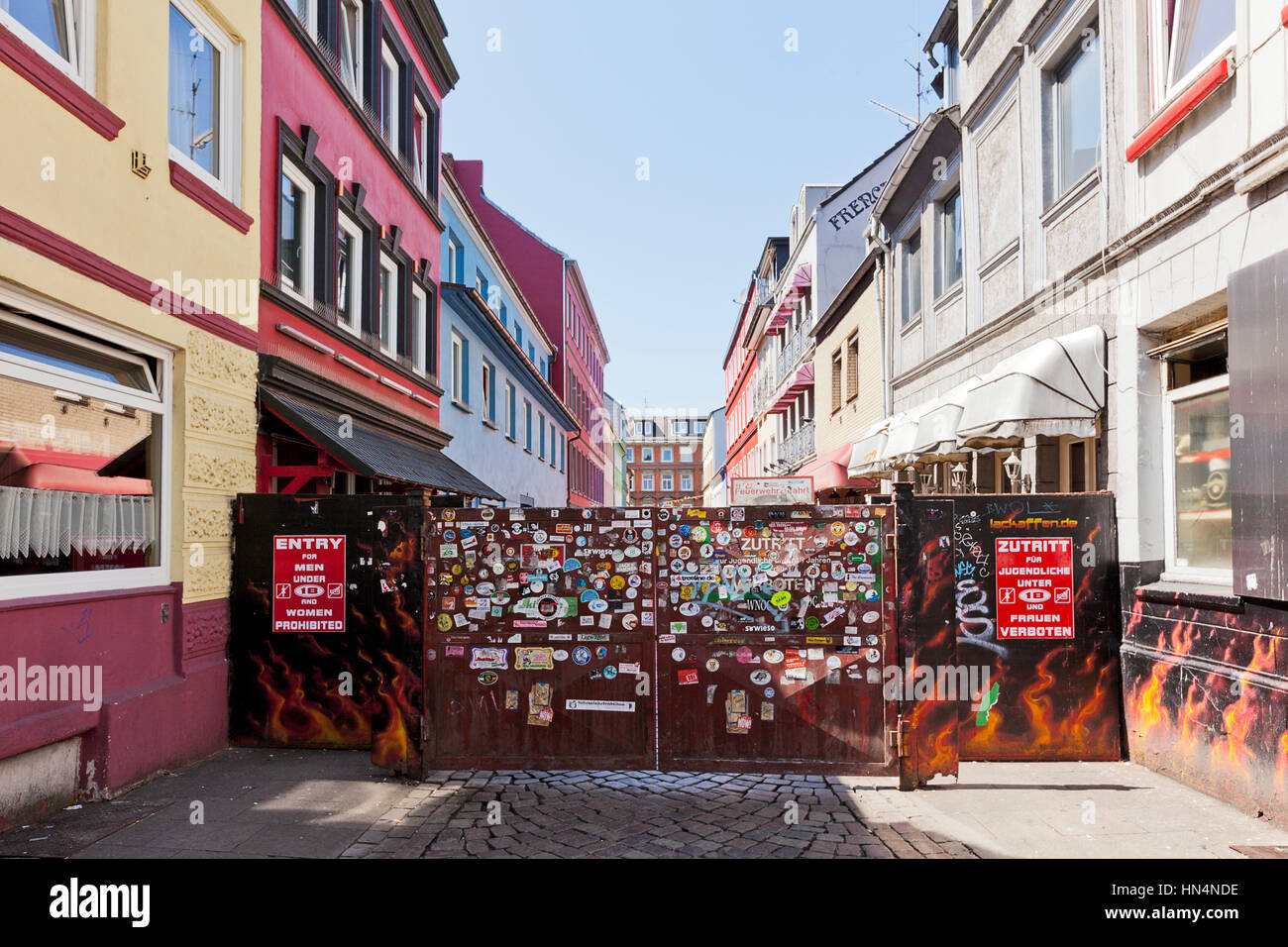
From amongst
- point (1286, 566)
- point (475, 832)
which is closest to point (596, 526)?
point (475, 832)

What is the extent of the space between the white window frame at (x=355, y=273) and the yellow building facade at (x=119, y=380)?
10.9 feet

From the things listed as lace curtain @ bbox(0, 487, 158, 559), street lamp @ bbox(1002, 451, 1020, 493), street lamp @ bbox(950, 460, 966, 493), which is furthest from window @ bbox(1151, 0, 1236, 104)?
lace curtain @ bbox(0, 487, 158, 559)

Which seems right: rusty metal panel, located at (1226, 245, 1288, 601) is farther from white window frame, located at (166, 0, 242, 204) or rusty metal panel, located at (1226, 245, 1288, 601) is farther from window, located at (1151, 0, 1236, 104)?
white window frame, located at (166, 0, 242, 204)

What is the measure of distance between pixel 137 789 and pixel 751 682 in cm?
425

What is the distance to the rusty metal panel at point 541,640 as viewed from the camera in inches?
235

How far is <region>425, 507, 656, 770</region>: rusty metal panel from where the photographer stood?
596 cm

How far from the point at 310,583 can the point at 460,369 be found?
11.3m

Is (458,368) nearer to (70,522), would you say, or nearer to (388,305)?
(388,305)

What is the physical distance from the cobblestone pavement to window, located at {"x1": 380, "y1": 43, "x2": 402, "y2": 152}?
10.0 m

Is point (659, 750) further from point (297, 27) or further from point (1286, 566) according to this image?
point (297, 27)

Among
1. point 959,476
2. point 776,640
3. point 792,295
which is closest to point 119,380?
point 776,640

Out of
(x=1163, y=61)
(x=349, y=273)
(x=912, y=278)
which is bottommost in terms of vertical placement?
(x=349, y=273)

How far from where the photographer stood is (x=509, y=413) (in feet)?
76.3

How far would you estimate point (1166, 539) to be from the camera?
6.62 m
